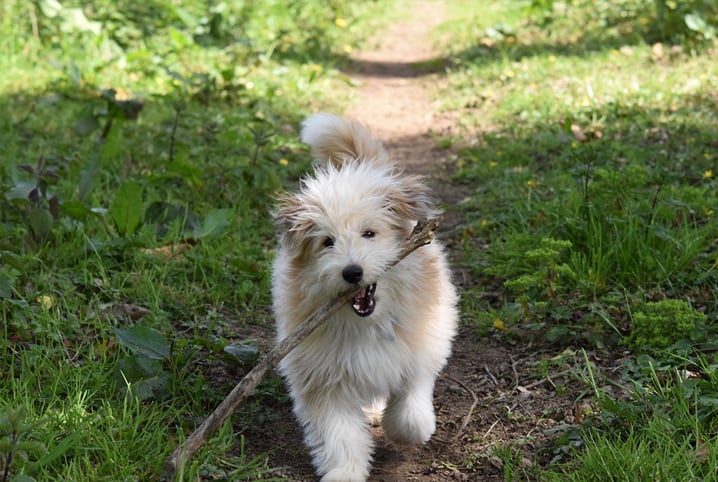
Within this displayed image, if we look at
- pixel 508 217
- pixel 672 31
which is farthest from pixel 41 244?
pixel 672 31

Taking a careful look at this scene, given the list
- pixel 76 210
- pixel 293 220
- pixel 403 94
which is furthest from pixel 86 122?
pixel 403 94

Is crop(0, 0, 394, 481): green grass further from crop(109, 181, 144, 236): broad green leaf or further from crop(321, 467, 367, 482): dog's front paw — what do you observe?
crop(321, 467, 367, 482): dog's front paw

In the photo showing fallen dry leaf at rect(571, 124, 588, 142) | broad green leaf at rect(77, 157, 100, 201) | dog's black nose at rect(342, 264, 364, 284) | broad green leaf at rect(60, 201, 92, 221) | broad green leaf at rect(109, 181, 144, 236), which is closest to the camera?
dog's black nose at rect(342, 264, 364, 284)

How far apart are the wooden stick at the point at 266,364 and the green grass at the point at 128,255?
0.14 m

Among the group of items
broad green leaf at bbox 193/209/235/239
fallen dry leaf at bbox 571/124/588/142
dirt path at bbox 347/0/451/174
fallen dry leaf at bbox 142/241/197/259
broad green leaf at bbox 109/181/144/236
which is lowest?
dirt path at bbox 347/0/451/174

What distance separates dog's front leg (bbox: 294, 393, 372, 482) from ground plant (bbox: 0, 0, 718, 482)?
238 mm

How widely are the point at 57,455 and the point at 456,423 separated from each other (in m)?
1.73

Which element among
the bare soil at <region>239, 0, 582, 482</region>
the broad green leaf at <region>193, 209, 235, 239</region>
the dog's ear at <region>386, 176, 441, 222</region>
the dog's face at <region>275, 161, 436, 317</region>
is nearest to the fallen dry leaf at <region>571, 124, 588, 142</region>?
the bare soil at <region>239, 0, 582, 482</region>

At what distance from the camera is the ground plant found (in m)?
3.16

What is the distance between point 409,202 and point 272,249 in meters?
2.08

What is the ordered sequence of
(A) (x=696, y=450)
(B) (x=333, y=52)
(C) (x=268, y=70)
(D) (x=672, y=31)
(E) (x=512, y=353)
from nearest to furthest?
(A) (x=696, y=450) < (E) (x=512, y=353) < (D) (x=672, y=31) < (C) (x=268, y=70) < (B) (x=333, y=52)

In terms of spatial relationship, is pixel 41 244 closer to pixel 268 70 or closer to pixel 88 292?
pixel 88 292

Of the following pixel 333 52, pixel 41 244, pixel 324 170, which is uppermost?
pixel 324 170

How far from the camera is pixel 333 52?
12094 mm
